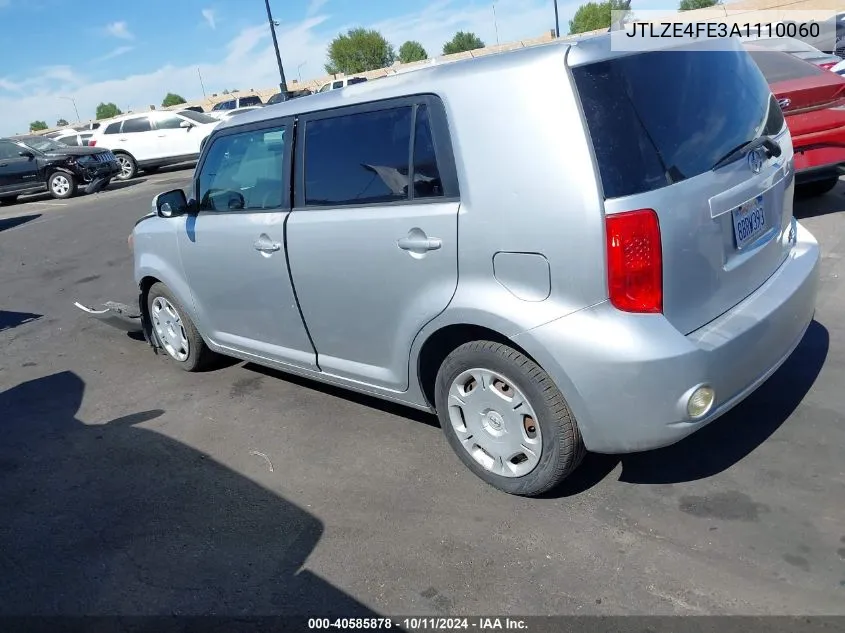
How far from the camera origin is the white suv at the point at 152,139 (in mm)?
22062

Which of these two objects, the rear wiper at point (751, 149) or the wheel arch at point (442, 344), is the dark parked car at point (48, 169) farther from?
the rear wiper at point (751, 149)

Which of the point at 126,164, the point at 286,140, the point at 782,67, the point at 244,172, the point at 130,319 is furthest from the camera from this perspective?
the point at 126,164

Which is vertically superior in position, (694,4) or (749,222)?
(694,4)

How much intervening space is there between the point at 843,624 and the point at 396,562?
5.24 feet

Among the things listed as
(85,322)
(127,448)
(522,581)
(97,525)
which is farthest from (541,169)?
(85,322)

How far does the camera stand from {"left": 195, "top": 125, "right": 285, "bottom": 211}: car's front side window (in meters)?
3.91

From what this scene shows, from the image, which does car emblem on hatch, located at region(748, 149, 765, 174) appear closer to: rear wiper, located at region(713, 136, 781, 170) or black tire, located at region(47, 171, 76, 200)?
rear wiper, located at region(713, 136, 781, 170)

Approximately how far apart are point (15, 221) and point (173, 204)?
13.1 metres

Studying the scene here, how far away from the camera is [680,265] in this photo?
2668mm

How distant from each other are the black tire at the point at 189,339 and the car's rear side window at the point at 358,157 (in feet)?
5.85

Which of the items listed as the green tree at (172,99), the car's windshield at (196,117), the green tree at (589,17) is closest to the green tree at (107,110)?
the green tree at (172,99)

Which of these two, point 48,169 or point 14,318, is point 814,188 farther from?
point 48,169

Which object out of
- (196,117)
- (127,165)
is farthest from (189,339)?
(196,117)

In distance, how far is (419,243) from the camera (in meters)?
3.11
